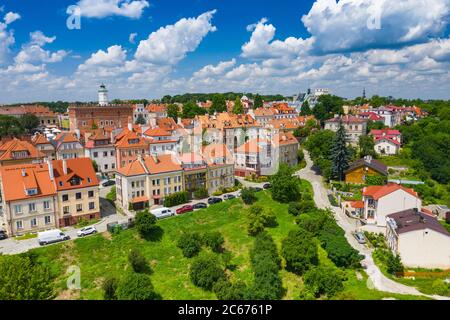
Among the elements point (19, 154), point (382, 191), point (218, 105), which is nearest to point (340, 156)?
point (382, 191)

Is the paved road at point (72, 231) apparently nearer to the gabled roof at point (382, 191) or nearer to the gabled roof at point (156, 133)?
the gabled roof at point (156, 133)

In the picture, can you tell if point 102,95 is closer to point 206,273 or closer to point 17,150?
point 17,150

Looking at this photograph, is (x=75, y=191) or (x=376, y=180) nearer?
(x=75, y=191)

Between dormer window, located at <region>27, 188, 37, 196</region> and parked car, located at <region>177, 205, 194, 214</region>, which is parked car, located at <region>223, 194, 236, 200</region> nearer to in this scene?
parked car, located at <region>177, 205, 194, 214</region>

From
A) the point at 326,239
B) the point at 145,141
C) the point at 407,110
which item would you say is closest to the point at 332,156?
the point at 326,239

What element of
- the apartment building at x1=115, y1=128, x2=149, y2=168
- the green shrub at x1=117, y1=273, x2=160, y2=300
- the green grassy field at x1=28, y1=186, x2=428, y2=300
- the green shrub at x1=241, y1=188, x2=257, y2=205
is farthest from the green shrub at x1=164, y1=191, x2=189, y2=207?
the green shrub at x1=117, y1=273, x2=160, y2=300
